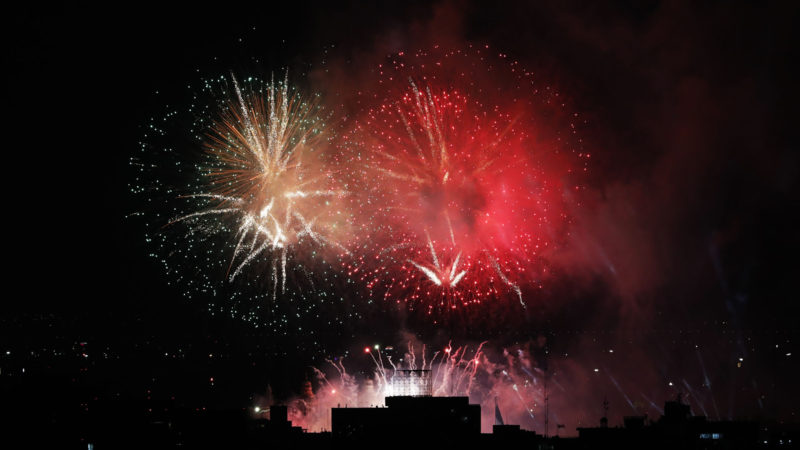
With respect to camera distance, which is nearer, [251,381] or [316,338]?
[251,381]

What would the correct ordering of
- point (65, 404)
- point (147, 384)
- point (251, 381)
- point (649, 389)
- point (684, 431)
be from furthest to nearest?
point (251, 381)
point (147, 384)
point (649, 389)
point (65, 404)
point (684, 431)

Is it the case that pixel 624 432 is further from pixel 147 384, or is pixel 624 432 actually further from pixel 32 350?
pixel 32 350

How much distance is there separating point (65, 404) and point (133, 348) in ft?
177

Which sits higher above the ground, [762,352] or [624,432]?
[762,352]

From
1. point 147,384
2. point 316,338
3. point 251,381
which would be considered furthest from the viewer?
point 316,338

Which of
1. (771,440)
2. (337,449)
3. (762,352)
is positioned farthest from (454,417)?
(762,352)

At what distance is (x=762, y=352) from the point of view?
87.7m

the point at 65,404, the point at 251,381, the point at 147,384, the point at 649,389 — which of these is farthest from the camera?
the point at 251,381

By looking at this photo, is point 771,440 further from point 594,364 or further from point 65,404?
point 65,404

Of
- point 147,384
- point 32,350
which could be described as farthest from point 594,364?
point 32,350

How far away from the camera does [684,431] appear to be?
47.8 metres

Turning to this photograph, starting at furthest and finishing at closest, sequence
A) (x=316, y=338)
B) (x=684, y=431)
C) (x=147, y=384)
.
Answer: (x=316, y=338)
(x=147, y=384)
(x=684, y=431)

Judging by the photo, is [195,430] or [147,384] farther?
[147,384]

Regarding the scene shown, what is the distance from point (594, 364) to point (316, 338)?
128 ft
